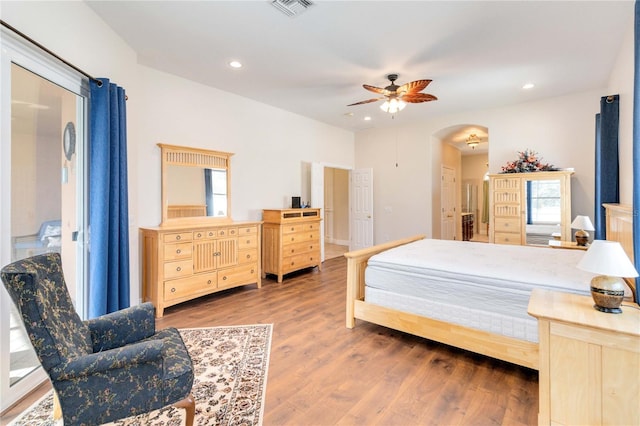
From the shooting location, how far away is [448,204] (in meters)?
7.14

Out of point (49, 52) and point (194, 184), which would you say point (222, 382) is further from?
point (194, 184)

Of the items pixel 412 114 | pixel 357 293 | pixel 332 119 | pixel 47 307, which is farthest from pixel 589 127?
pixel 47 307

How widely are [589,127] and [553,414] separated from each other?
16.3 feet

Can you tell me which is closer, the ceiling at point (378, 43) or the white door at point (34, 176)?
the white door at point (34, 176)

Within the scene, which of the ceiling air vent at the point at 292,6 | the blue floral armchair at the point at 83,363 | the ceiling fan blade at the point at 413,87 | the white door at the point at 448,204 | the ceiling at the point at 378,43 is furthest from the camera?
the white door at the point at 448,204

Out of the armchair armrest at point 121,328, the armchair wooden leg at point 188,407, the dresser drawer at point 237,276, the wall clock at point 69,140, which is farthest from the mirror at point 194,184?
the armchair wooden leg at point 188,407

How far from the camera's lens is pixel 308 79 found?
4094 mm

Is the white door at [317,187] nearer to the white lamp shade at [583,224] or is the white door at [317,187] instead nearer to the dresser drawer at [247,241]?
the dresser drawer at [247,241]

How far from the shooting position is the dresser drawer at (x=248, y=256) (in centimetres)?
422

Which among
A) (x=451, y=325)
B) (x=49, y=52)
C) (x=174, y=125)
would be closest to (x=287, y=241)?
(x=174, y=125)

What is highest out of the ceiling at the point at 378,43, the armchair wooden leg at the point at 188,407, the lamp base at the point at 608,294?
the ceiling at the point at 378,43

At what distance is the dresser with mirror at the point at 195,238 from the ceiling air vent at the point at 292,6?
2.26 metres

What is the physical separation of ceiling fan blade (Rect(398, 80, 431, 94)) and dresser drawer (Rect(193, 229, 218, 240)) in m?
2.96

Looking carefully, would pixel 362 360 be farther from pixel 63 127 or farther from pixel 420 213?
pixel 420 213
